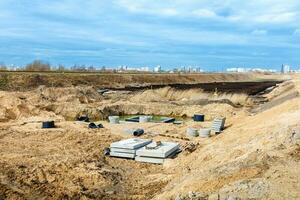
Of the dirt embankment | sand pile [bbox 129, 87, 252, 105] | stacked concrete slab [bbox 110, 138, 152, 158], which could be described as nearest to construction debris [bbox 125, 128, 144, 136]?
stacked concrete slab [bbox 110, 138, 152, 158]

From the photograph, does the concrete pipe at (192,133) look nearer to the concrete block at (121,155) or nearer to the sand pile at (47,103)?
the concrete block at (121,155)

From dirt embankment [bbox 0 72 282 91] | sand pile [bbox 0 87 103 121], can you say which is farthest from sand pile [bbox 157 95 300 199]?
dirt embankment [bbox 0 72 282 91]

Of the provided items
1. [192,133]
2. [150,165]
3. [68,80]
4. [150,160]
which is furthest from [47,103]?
[68,80]

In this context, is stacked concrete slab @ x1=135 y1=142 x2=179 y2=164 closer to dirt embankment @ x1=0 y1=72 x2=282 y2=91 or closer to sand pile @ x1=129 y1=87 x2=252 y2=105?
sand pile @ x1=129 y1=87 x2=252 y2=105

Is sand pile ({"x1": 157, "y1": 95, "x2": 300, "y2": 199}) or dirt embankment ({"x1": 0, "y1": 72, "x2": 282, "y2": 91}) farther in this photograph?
dirt embankment ({"x1": 0, "y1": 72, "x2": 282, "y2": 91})

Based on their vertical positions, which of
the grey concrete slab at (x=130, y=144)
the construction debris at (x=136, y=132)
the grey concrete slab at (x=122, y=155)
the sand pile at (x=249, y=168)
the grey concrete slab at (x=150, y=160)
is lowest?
the grey concrete slab at (x=150, y=160)

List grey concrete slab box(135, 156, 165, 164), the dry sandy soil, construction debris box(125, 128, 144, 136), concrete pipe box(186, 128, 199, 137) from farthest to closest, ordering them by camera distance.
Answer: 1. construction debris box(125, 128, 144, 136)
2. concrete pipe box(186, 128, 199, 137)
3. grey concrete slab box(135, 156, 165, 164)
4. the dry sandy soil

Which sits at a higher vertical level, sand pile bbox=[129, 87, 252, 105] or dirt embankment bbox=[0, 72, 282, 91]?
dirt embankment bbox=[0, 72, 282, 91]

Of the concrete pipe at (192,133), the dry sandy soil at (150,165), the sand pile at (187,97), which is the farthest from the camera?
the sand pile at (187,97)

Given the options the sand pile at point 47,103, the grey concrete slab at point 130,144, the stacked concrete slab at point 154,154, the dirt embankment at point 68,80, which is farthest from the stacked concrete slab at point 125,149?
the dirt embankment at point 68,80

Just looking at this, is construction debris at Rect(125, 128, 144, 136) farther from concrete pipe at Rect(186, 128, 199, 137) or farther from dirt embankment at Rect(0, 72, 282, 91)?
dirt embankment at Rect(0, 72, 282, 91)

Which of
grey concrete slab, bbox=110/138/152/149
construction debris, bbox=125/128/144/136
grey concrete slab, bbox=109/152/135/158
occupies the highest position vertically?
grey concrete slab, bbox=110/138/152/149

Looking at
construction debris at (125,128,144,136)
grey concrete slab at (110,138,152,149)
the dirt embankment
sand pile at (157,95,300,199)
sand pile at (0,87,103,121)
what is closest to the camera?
sand pile at (157,95,300,199)

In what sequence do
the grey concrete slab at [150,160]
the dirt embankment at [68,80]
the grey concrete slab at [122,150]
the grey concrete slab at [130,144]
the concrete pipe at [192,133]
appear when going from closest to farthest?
the grey concrete slab at [150,160]
the grey concrete slab at [122,150]
the grey concrete slab at [130,144]
the concrete pipe at [192,133]
the dirt embankment at [68,80]
